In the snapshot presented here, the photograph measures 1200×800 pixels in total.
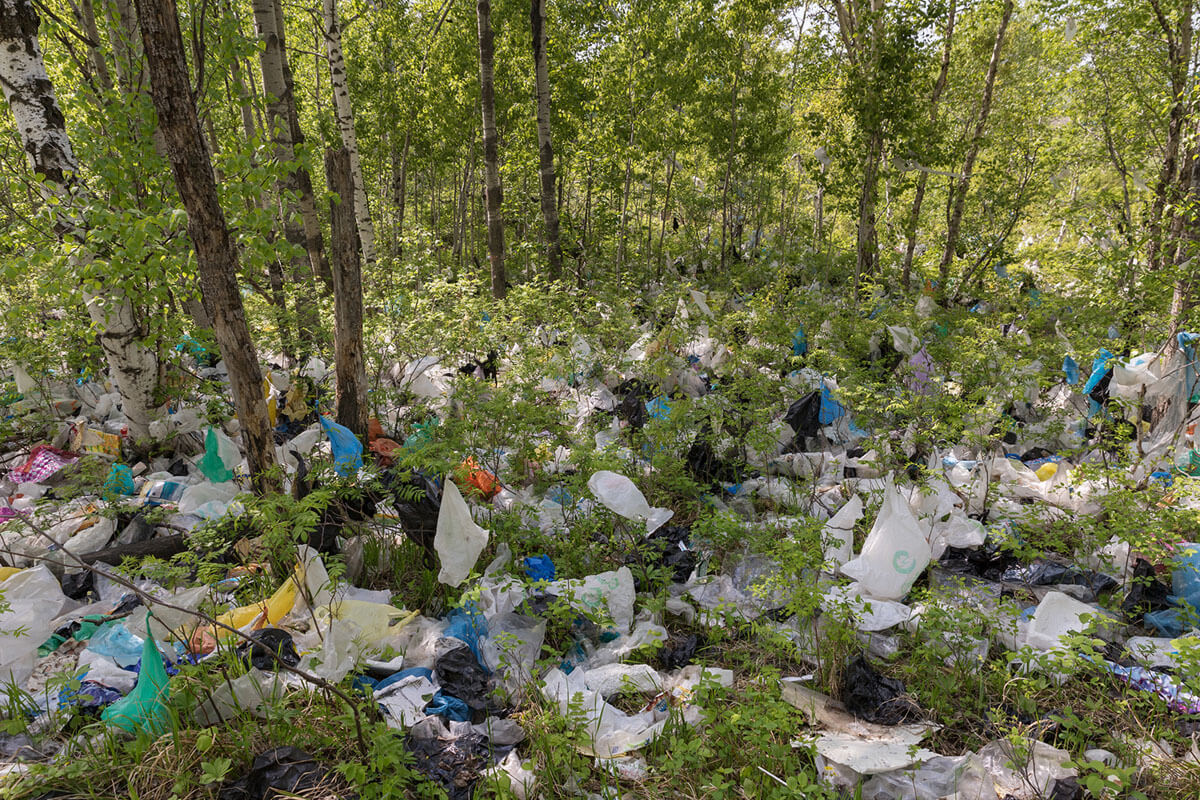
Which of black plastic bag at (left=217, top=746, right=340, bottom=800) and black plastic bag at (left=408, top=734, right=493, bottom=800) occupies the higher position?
black plastic bag at (left=217, top=746, right=340, bottom=800)

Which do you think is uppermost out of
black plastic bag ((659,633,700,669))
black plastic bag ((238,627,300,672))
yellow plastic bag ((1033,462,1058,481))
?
black plastic bag ((238,627,300,672))

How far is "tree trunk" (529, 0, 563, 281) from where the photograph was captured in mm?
7984

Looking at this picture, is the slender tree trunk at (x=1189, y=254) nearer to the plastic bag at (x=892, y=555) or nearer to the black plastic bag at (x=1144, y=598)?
the black plastic bag at (x=1144, y=598)

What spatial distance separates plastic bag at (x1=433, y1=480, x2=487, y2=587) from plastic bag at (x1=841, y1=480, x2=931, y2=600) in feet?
5.79

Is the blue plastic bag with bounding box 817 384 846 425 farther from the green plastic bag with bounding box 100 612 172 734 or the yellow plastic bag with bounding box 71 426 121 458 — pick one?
the yellow plastic bag with bounding box 71 426 121 458

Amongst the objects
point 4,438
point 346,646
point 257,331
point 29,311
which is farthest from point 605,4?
point 346,646

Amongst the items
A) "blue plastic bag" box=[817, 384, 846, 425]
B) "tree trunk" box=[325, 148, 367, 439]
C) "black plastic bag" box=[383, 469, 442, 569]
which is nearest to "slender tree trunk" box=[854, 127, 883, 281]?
"blue plastic bag" box=[817, 384, 846, 425]

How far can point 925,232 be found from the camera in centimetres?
1623

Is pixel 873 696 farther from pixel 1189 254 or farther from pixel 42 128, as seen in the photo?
pixel 42 128

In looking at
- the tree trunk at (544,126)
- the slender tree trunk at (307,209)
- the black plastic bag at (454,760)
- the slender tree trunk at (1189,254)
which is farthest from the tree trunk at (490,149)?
the black plastic bag at (454,760)

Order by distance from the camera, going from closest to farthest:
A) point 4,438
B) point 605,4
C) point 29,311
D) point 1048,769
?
point 1048,769, point 4,438, point 29,311, point 605,4

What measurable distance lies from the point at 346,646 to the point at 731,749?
1475mm

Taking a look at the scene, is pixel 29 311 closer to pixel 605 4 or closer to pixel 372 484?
pixel 372 484

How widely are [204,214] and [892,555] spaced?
3.44 m
